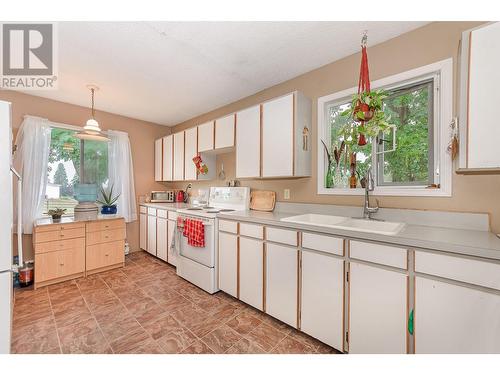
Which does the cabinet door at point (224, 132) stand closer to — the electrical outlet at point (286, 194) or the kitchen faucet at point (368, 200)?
the electrical outlet at point (286, 194)

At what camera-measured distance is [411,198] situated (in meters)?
1.70

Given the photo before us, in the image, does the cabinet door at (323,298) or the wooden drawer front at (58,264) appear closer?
the cabinet door at (323,298)

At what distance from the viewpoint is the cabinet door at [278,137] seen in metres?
2.15

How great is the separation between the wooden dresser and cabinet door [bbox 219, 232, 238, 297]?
73.1 inches

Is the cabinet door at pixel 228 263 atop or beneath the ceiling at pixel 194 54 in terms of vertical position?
beneath

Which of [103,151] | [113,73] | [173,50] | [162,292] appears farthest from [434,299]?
[103,151]

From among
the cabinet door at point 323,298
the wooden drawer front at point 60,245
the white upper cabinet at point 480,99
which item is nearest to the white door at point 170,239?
the wooden drawer front at point 60,245

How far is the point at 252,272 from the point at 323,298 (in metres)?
0.71

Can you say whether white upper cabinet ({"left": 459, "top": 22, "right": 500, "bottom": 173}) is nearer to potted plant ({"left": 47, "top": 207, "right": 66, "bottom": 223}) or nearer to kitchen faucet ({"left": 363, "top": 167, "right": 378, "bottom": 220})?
kitchen faucet ({"left": 363, "top": 167, "right": 378, "bottom": 220})

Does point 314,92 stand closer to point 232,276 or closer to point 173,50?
point 173,50

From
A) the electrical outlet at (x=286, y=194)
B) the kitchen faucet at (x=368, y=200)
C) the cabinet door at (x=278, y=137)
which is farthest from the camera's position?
the electrical outlet at (x=286, y=194)

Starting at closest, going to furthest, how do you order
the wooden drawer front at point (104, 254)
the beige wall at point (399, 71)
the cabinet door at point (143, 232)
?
the beige wall at point (399, 71)
the wooden drawer front at point (104, 254)
the cabinet door at point (143, 232)

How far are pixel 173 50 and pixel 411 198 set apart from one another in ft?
8.11

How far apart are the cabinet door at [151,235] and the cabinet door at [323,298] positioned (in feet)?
9.04
